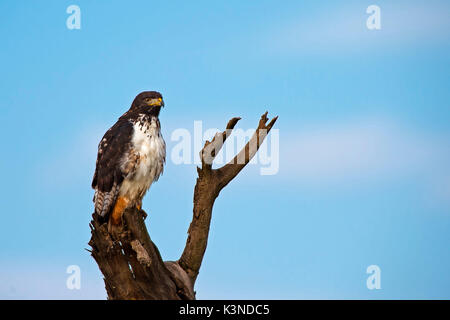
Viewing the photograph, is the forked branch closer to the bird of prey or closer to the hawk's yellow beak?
the bird of prey

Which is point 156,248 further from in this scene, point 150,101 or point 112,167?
point 150,101

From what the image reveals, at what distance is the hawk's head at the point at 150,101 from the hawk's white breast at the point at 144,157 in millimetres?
203

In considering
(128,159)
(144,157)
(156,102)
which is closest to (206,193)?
(144,157)

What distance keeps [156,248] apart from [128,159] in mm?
1436

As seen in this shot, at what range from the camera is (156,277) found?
8352 mm

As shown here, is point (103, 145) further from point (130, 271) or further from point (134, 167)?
point (130, 271)

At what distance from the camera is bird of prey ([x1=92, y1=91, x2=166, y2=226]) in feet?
29.3

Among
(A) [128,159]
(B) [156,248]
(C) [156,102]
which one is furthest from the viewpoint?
(C) [156,102]

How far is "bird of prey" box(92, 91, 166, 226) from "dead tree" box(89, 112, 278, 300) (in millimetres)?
385

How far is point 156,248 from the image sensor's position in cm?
846
